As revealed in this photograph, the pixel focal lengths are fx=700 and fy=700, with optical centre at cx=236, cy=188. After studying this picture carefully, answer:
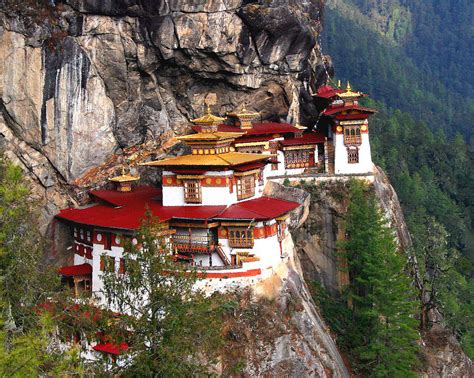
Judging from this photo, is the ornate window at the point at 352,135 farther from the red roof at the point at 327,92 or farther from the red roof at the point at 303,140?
the red roof at the point at 327,92

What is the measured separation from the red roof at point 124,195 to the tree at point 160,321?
1363 centimetres

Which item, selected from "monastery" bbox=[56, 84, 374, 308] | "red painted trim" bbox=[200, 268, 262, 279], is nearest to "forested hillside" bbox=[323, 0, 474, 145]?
"monastery" bbox=[56, 84, 374, 308]

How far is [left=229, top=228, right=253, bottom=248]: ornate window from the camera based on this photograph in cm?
3042

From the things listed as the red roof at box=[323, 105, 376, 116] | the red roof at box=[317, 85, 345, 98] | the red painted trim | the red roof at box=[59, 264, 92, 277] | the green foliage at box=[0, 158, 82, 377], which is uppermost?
the red roof at box=[317, 85, 345, 98]

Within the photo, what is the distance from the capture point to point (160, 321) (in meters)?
19.3

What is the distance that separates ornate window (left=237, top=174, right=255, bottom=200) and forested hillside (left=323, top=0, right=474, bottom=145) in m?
94.6

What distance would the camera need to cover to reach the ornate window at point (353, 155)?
40406 mm

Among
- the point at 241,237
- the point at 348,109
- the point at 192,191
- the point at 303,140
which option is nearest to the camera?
the point at 241,237

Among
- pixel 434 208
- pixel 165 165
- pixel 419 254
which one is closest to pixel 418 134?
pixel 434 208

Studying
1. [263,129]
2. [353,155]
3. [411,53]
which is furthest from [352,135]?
[411,53]

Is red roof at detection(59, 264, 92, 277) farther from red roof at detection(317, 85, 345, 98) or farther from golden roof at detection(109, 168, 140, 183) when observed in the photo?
red roof at detection(317, 85, 345, 98)

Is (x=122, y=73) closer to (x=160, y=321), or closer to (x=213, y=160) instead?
(x=213, y=160)

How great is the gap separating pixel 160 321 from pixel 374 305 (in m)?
15.7

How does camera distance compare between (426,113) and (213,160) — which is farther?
(426,113)
